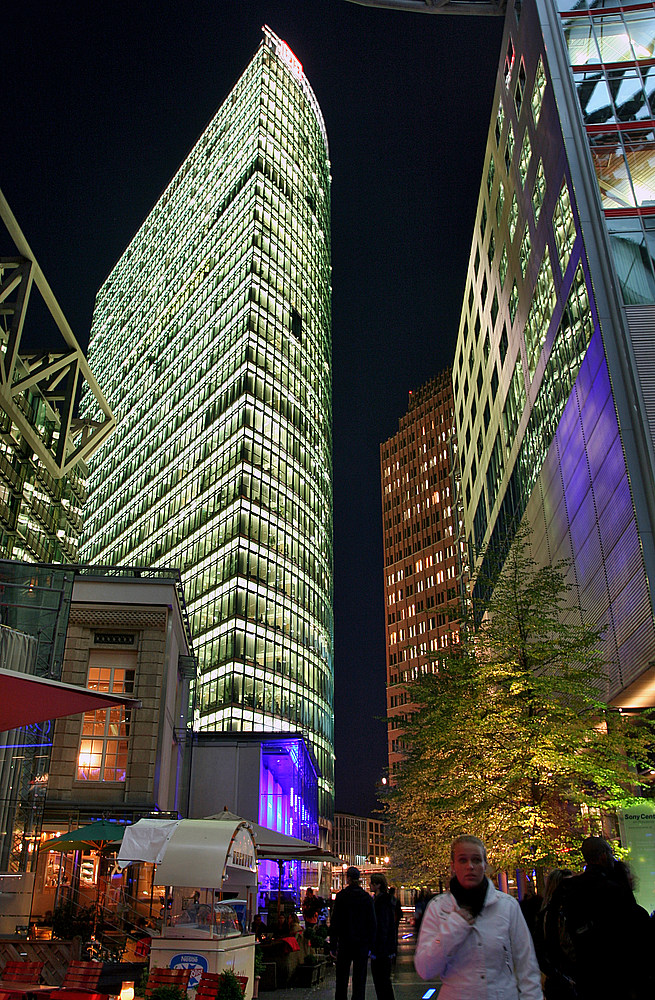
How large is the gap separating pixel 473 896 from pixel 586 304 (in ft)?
85.4

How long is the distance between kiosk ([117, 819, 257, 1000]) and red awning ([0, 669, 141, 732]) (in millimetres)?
3775

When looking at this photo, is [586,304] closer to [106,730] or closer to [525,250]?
[525,250]

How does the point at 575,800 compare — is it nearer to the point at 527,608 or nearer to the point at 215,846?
the point at 527,608

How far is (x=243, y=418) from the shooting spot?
70250mm

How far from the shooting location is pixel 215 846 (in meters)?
11.9

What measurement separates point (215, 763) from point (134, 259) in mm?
91911

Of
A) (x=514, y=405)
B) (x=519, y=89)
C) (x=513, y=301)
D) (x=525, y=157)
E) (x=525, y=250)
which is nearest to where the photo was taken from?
(x=525, y=157)

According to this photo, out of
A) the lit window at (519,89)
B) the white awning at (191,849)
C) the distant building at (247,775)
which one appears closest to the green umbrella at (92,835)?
the white awning at (191,849)

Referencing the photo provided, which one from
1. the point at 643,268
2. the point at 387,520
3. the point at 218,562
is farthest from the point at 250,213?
the point at 387,520

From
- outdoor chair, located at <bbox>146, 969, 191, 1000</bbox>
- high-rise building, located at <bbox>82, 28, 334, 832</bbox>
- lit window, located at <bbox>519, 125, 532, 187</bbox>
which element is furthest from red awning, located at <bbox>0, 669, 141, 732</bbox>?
high-rise building, located at <bbox>82, 28, 334, 832</bbox>

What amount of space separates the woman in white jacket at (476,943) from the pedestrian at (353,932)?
5895 mm

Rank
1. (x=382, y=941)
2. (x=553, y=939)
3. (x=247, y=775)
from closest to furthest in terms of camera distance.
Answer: (x=553, y=939) < (x=382, y=941) < (x=247, y=775)

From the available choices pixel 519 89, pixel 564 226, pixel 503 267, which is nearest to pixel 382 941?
pixel 564 226

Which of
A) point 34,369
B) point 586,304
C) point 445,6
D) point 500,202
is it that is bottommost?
point 586,304
